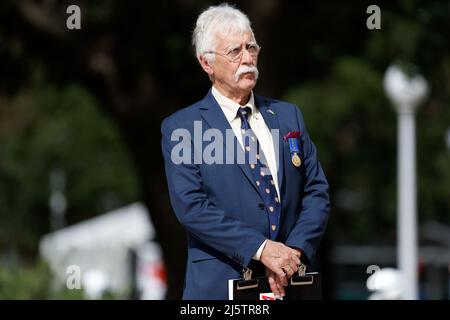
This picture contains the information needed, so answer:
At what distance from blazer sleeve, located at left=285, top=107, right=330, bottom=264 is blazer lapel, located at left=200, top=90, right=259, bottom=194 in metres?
0.21

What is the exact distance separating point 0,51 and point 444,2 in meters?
5.50

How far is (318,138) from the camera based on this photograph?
878 inches

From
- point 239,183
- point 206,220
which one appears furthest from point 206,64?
point 206,220

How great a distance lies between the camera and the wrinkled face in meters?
4.46

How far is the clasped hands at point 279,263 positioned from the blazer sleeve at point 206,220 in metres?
0.04

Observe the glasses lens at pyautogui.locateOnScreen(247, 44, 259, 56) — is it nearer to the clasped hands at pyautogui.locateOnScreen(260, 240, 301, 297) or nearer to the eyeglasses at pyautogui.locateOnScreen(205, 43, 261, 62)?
the eyeglasses at pyautogui.locateOnScreen(205, 43, 261, 62)

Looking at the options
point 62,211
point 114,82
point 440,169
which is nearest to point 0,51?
point 114,82

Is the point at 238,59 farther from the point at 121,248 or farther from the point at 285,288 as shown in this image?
the point at 121,248

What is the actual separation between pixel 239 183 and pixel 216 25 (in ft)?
1.91

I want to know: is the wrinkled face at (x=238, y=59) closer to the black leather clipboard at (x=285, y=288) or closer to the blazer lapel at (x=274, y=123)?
the blazer lapel at (x=274, y=123)

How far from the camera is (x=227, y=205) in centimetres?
445

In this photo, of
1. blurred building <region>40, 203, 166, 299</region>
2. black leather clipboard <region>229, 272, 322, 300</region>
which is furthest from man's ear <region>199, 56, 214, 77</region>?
blurred building <region>40, 203, 166, 299</region>

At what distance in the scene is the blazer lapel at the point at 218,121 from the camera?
176 inches
